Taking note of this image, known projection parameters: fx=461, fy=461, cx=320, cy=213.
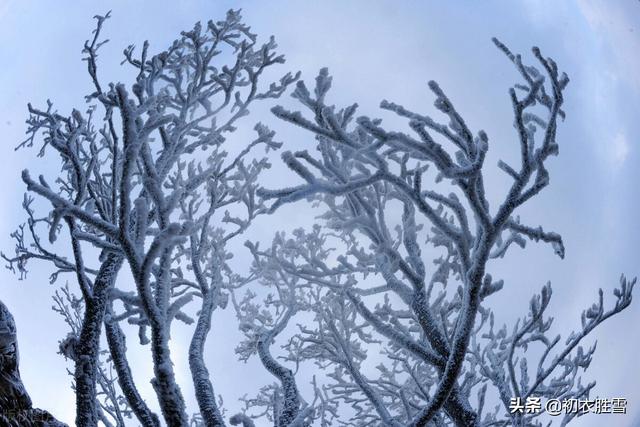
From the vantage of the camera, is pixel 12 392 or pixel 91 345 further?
pixel 91 345

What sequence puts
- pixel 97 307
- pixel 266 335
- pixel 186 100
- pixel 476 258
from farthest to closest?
pixel 186 100, pixel 266 335, pixel 97 307, pixel 476 258

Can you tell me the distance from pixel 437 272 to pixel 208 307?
2.67 m

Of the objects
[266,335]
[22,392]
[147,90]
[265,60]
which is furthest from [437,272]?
[22,392]

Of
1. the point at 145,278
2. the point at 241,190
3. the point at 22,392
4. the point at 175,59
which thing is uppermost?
the point at 175,59

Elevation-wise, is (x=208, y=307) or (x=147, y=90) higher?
(x=147, y=90)

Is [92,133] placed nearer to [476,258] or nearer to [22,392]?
[22,392]

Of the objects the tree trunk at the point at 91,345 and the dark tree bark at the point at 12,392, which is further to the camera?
the tree trunk at the point at 91,345

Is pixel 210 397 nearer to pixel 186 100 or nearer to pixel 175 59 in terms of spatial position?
pixel 186 100

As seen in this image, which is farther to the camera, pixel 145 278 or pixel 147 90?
pixel 147 90

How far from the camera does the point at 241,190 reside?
18.6 feet

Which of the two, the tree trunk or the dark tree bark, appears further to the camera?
the tree trunk

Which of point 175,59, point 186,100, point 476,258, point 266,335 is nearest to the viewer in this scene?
point 476,258

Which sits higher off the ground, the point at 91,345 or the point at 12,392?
the point at 91,345

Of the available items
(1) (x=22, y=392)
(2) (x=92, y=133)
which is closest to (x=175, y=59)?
(2) (x=92, y=133)
